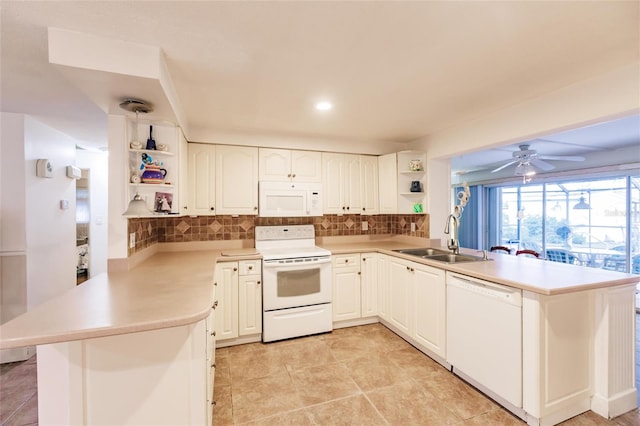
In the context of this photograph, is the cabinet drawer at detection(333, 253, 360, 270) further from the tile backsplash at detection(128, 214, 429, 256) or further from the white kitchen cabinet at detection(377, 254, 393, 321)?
the tile backsplash at detection(128, 214, 429, 256)

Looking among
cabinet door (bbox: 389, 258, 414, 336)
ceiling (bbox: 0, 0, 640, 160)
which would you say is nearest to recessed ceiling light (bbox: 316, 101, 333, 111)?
ceiling (bbox: 0, 0, 640, 160)

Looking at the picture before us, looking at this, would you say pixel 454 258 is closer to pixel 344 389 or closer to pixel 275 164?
pixel 344 389

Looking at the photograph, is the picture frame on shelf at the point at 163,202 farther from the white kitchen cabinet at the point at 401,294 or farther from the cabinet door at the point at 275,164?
the white kitchen cabinet at the point at 401,294

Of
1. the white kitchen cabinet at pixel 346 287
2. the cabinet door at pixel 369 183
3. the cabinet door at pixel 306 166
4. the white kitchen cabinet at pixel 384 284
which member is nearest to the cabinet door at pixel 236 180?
the cabinet door at pixel 306 166

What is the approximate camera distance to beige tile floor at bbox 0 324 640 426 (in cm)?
181

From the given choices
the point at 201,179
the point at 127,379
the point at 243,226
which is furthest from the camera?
the point at 243,226

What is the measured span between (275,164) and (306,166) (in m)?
0.39

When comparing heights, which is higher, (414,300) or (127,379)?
(127,379)

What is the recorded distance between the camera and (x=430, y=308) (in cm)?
251

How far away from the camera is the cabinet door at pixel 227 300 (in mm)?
2701

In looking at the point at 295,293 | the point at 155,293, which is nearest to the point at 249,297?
the point at 295,293

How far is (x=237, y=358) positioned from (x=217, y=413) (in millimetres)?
713

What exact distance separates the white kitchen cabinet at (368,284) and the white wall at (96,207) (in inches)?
168

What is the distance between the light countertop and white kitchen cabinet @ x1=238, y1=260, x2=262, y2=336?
17 cm
